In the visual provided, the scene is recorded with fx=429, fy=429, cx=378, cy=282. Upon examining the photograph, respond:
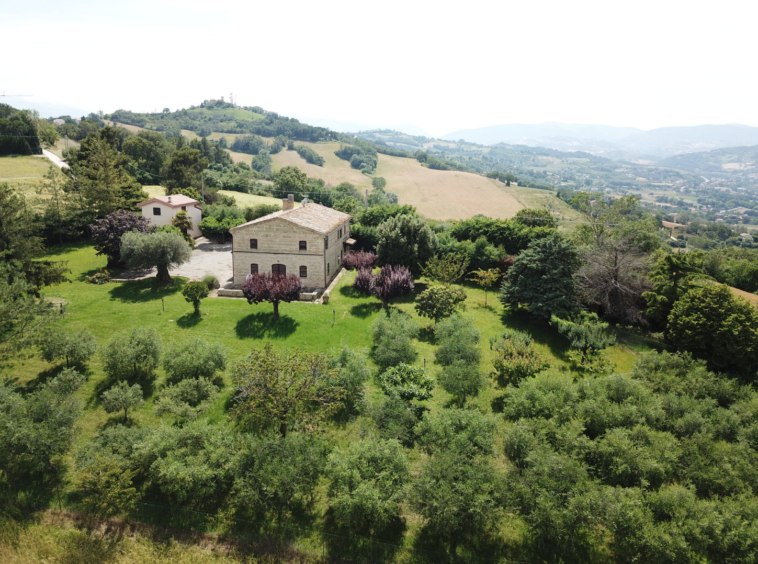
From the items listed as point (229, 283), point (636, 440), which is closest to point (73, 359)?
point (229, 283)

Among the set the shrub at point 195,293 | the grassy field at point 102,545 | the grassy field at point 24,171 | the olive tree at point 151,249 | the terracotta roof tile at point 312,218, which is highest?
the grassy field at point 24,171

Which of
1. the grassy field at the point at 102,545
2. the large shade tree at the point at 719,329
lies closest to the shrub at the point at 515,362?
the large shade tree at the point at 719,329

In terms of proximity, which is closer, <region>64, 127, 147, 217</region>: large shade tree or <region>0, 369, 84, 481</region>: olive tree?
<region>0, 369, 84, 481</region>: olive tree

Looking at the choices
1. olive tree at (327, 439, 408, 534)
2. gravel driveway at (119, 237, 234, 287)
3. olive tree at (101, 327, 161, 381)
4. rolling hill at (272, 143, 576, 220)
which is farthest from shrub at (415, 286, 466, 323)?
rolling hill at (272, 143, 576, 220)

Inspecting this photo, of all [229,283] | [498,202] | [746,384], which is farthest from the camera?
[498,202]

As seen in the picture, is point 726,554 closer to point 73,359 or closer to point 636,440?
point 636,440

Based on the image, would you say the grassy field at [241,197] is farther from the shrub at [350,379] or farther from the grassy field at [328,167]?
the grassy field at [328,167]

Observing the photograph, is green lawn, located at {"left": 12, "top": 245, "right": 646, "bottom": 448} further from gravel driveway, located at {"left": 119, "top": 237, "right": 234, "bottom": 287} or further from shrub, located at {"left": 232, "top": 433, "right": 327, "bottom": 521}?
shrub, located at {"left": 232, "top": 433, "right": 327, "bottom": 521}
